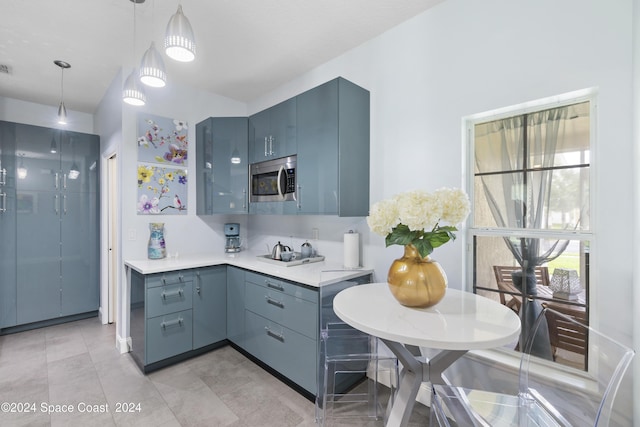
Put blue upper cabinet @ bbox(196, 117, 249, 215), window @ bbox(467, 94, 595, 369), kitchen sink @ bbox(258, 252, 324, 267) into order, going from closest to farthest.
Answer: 1. window @ bbox(467, 94, 595, 369)
2. kitchen sink @ bbox(258, 252, 324, 267)
3. blue upper cabinet @ bbox(196, 117, 249, 215)

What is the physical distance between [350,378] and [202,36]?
290 cm

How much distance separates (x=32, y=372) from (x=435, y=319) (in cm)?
324

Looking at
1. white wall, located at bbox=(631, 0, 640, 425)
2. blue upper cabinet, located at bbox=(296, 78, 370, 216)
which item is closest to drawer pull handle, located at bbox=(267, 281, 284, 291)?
blue upper cabinet, located at bbox=(296, 78, 370, 216)

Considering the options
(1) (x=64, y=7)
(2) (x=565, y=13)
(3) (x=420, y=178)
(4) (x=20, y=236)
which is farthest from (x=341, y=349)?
(4) (x=20, y=236)

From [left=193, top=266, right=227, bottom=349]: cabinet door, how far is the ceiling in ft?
6.50

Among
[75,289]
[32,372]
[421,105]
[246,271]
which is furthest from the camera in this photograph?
[75,289]

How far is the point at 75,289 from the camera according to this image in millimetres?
3676

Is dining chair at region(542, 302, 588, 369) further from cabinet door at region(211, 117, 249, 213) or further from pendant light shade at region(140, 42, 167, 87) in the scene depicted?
cabinet door at region(211, 117, 249, 213)

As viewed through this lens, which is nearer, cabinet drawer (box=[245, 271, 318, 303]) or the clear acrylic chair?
the clear acrylic chair

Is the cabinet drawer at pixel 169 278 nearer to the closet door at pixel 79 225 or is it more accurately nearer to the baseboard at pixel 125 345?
the baseboard at pixel 125 345

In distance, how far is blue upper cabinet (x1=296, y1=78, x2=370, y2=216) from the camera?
222 cm

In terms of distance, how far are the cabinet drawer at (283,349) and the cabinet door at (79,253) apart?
2535mm

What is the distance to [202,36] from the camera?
2.37m

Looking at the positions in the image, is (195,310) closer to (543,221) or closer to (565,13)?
(543,221)
